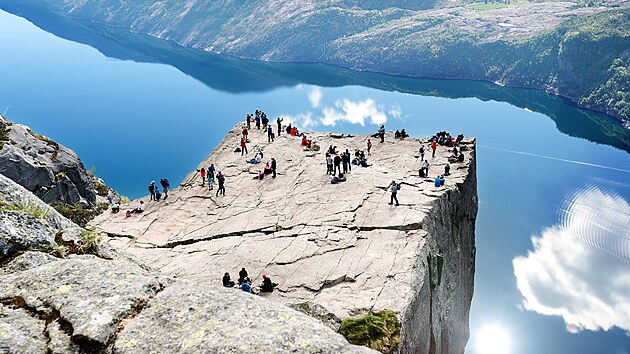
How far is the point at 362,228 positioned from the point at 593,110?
16069 centimetres

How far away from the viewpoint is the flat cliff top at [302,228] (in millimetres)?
23734

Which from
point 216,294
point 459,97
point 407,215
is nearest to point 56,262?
point 216,294

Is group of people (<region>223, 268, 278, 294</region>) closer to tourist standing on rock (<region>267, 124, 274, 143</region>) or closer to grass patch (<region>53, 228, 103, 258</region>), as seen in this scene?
grass patch (<region>53, 228, 103, 258</region>)

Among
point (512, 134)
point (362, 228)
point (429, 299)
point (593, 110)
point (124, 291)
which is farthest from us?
point (593, 110)

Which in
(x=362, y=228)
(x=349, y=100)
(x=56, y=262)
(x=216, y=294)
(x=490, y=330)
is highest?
(x=56, y=262)

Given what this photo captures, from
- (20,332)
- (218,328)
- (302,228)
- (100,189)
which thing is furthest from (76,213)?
(218,328)

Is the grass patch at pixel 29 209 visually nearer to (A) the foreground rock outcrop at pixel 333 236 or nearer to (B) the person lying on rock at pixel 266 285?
(B) the person lying on rock at pixel 266 285

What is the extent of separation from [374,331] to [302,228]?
40.3 ft

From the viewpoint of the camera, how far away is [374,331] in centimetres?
1858

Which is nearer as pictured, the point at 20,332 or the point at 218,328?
the point at 20,332

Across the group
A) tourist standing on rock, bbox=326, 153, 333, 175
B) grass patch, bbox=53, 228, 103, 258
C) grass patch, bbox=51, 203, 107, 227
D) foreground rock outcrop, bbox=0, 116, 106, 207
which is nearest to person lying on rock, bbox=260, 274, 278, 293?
grass patch, bbox=53, 228, 103, 258

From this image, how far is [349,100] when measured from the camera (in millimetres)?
148750

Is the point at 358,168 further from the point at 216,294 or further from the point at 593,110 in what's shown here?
the point at 593,110

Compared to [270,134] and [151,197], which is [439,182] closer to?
[270,134]
